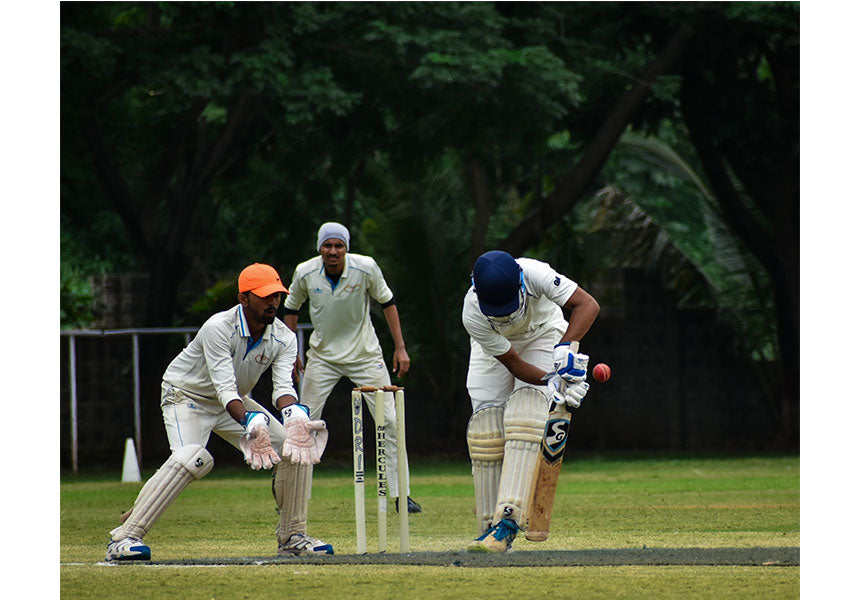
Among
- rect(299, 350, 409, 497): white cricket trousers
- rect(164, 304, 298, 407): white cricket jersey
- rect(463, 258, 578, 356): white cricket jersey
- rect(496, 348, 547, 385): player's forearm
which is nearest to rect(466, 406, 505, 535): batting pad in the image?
rect(496, 348, 547, 385): player's forearm

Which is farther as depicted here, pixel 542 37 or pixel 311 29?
pixel 542 37

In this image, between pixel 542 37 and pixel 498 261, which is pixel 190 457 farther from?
pixel 542 37

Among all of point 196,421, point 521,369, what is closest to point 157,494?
point 196,421

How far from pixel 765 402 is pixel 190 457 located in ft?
51.2

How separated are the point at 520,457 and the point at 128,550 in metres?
2.01

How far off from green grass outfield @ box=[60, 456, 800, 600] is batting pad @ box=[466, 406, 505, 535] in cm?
32

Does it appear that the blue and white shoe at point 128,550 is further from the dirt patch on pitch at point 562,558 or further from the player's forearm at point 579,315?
the player's forearm at point 579,315

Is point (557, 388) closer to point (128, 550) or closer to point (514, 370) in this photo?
point (514, 370)

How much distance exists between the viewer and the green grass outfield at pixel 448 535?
20.1 ft

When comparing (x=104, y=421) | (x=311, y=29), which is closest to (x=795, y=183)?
(x=311, y=29)

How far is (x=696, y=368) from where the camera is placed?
21281 millimetres

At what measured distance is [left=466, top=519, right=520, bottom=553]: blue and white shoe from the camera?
23.7 feet

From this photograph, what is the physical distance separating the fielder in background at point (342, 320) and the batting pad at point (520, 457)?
9.57 feet

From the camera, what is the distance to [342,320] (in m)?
10.8
